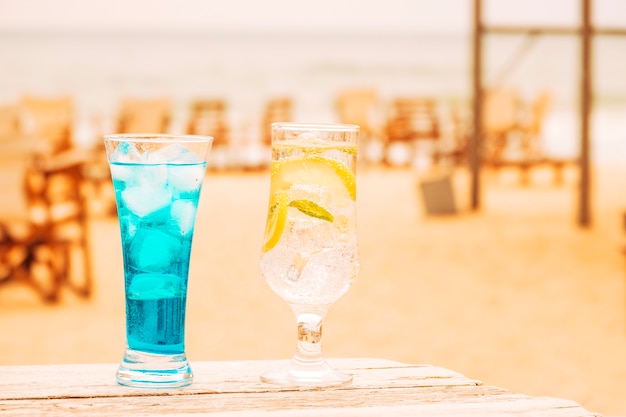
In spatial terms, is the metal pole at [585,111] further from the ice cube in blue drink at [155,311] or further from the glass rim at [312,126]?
the ice cube in blue drink at [155,311]

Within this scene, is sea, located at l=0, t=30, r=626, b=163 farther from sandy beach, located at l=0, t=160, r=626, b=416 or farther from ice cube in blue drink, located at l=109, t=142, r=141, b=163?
ice cube in blue drink, located at l=109, t=142, r=141, b=163

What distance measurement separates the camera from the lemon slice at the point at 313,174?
1.19 meters

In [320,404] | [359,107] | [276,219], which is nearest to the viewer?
[320,404]

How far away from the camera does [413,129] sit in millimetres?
14008

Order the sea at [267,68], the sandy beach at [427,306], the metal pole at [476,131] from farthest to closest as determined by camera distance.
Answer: the sea at [267,68]
the metal pole at [476,131]
the sandy beach at [427,306]

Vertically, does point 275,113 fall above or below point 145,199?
above

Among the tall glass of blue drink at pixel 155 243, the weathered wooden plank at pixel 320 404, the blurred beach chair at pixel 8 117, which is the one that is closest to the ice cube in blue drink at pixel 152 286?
the tall glass of blue drink at pixel 155 243

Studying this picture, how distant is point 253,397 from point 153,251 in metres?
0.18

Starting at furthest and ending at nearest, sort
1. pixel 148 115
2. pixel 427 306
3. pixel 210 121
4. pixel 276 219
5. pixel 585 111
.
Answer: pixel 210 121 → pixel 148 115 → pixel 585 111 → pixel 427 306 → pixel 276 219

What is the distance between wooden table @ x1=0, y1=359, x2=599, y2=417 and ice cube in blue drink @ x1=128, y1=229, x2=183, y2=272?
0.13 m

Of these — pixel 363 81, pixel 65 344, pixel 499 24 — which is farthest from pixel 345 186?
pixel 363 81

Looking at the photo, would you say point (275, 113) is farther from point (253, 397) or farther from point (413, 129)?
point (253, 397)

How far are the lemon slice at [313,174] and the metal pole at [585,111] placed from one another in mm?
7397

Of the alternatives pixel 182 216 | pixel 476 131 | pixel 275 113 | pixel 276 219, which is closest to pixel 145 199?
pixel 182 216
